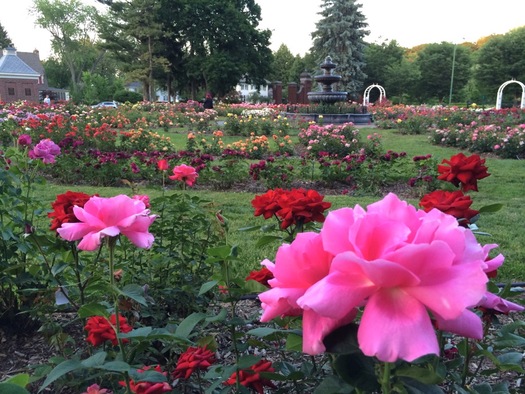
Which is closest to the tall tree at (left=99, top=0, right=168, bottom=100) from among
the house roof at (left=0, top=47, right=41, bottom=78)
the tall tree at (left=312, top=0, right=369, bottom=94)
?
the tall tree at (left=312, top=0, right=369, bottom=94)

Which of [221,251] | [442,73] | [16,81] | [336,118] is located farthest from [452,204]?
[16,81]

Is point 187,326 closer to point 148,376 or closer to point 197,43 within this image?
point 148,376

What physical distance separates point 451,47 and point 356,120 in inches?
1403

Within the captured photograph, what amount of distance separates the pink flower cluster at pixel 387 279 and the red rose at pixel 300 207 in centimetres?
71

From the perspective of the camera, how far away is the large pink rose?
0.57 meters

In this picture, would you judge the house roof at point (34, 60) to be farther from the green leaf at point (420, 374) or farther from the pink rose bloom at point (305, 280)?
the green leaf at point (420, 374)

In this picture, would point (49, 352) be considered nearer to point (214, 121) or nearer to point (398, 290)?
point (398, 290)

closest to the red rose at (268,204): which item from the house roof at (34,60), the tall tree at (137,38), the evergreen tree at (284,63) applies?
the tall tree at (137,38)

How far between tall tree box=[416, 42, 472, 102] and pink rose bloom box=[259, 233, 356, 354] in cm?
4948

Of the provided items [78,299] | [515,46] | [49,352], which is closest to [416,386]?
[78,299]

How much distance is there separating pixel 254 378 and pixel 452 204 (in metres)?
0.67

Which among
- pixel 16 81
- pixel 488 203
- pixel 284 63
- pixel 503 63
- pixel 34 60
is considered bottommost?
pixel 488 203

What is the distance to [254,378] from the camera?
48.3 inches

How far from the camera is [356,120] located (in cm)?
1831
